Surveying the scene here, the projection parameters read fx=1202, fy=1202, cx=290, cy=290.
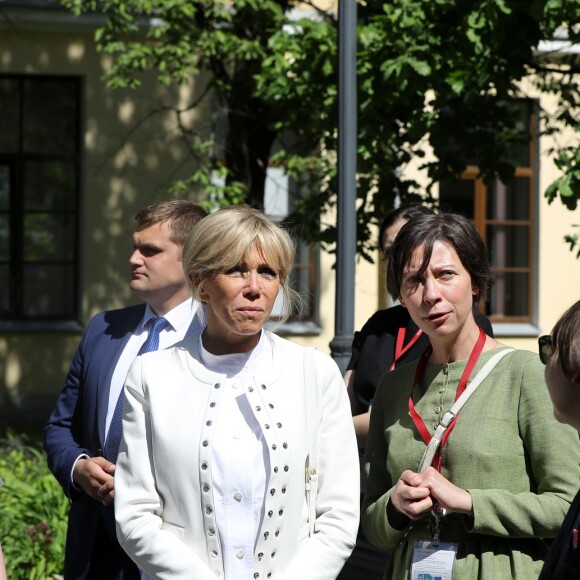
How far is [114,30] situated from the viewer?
32.8 ft

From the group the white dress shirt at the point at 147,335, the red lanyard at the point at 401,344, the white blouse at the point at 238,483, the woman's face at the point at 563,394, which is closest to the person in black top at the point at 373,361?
the red lanyard at the point at 401,344

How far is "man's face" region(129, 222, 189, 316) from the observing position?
12.9 feet

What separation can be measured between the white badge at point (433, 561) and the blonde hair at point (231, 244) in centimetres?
78

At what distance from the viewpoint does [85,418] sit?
12.9ft

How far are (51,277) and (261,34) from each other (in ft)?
16.0

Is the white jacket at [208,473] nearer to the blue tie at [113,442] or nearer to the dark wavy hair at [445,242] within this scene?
the dark wavy hair at [445,242]

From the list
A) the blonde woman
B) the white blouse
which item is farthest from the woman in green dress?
the white blouse

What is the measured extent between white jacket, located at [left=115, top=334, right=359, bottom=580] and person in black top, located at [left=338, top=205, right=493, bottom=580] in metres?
1.11

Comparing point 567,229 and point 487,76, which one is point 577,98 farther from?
point 567,229

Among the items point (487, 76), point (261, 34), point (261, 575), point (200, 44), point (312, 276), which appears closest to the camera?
point (261, 575)

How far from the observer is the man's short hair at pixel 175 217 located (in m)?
3.96

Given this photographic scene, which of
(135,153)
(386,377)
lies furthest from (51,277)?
(386,377)

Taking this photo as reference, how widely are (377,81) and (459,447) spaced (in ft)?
16.9

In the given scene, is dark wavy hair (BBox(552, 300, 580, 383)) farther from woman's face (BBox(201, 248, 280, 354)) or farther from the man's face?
the man's face
